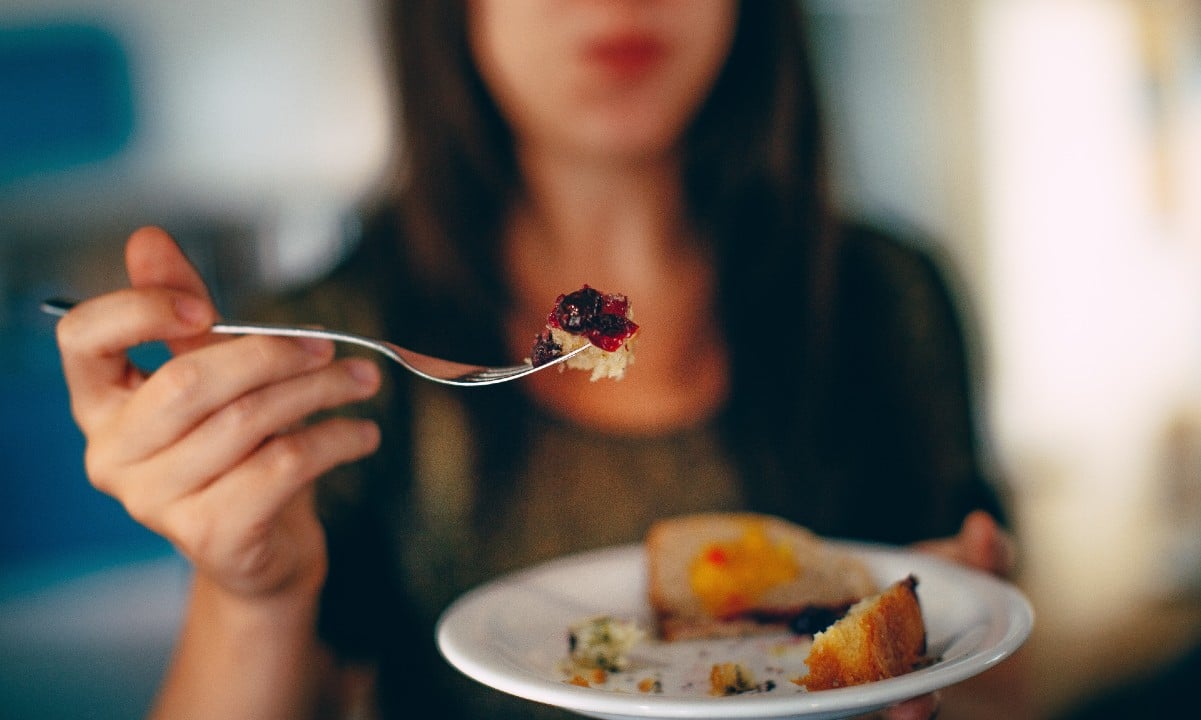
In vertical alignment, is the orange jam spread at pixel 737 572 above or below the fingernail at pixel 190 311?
below

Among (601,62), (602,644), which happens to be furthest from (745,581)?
(601,62)

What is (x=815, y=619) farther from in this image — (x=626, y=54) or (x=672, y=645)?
(x=626, y=54)

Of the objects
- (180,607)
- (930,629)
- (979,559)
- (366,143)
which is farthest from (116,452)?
(366,143)

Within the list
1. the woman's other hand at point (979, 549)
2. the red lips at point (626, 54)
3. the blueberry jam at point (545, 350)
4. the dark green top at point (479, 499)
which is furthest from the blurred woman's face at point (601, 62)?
the woman's other hand at point (979, 549)

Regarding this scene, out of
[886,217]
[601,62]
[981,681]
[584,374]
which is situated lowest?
[981,681]

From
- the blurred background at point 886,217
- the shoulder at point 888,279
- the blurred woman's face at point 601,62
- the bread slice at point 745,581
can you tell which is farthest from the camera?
the blurred background at point 886,217

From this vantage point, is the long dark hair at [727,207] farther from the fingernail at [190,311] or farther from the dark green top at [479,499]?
the fingernail at [190,311]
